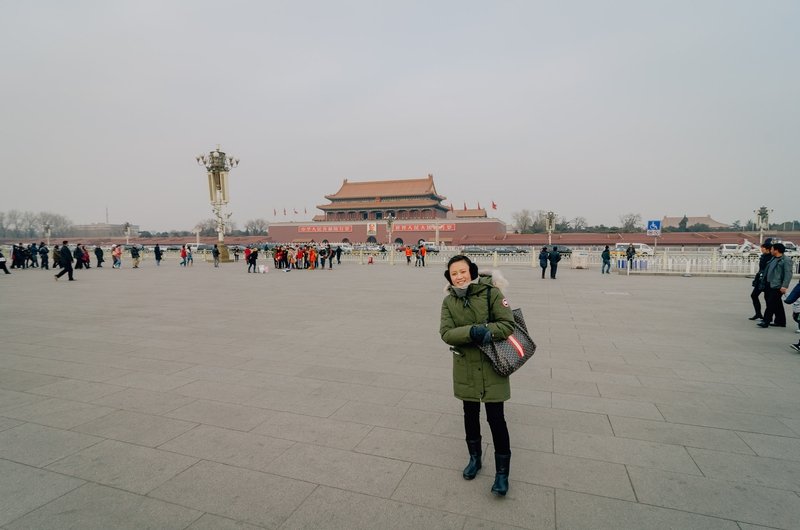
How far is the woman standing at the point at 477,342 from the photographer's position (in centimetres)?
218

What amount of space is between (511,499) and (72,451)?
257cm

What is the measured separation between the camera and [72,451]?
2.62 metres

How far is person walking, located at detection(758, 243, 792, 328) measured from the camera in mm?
5930

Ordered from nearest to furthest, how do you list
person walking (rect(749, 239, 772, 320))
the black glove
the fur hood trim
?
the black glove → the fur hood trim → person walking (rect(749, 239, 772, 320))

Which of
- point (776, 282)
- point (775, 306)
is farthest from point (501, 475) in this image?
point (775, 306)

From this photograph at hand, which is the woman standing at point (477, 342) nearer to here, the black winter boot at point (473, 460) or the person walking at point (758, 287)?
the black winter boot at point (473, 460)

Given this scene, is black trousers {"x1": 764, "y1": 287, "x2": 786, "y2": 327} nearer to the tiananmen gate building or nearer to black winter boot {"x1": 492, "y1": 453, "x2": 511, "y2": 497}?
black winter boot {"x1": 492, "y1": 453, "x2": 511, "y2": 497}

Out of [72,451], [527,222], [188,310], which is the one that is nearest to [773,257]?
[72,451]

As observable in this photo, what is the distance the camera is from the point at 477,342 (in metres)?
2.12

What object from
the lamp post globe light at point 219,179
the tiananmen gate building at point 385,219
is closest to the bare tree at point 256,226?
the tiananmen gate building at point 385,219

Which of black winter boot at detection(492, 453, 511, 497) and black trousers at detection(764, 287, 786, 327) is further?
black trousers at detection(764, 287, 786, 327)

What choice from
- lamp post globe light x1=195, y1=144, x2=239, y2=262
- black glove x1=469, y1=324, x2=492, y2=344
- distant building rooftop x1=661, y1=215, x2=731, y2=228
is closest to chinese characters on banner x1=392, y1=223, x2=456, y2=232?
lamp post globe light x1=195, y1=144, x2=239, y2=262

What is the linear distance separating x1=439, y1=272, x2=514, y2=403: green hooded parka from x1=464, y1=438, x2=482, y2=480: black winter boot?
Result: 30cm

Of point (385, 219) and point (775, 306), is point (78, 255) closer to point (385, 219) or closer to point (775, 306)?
point (775, 306)
